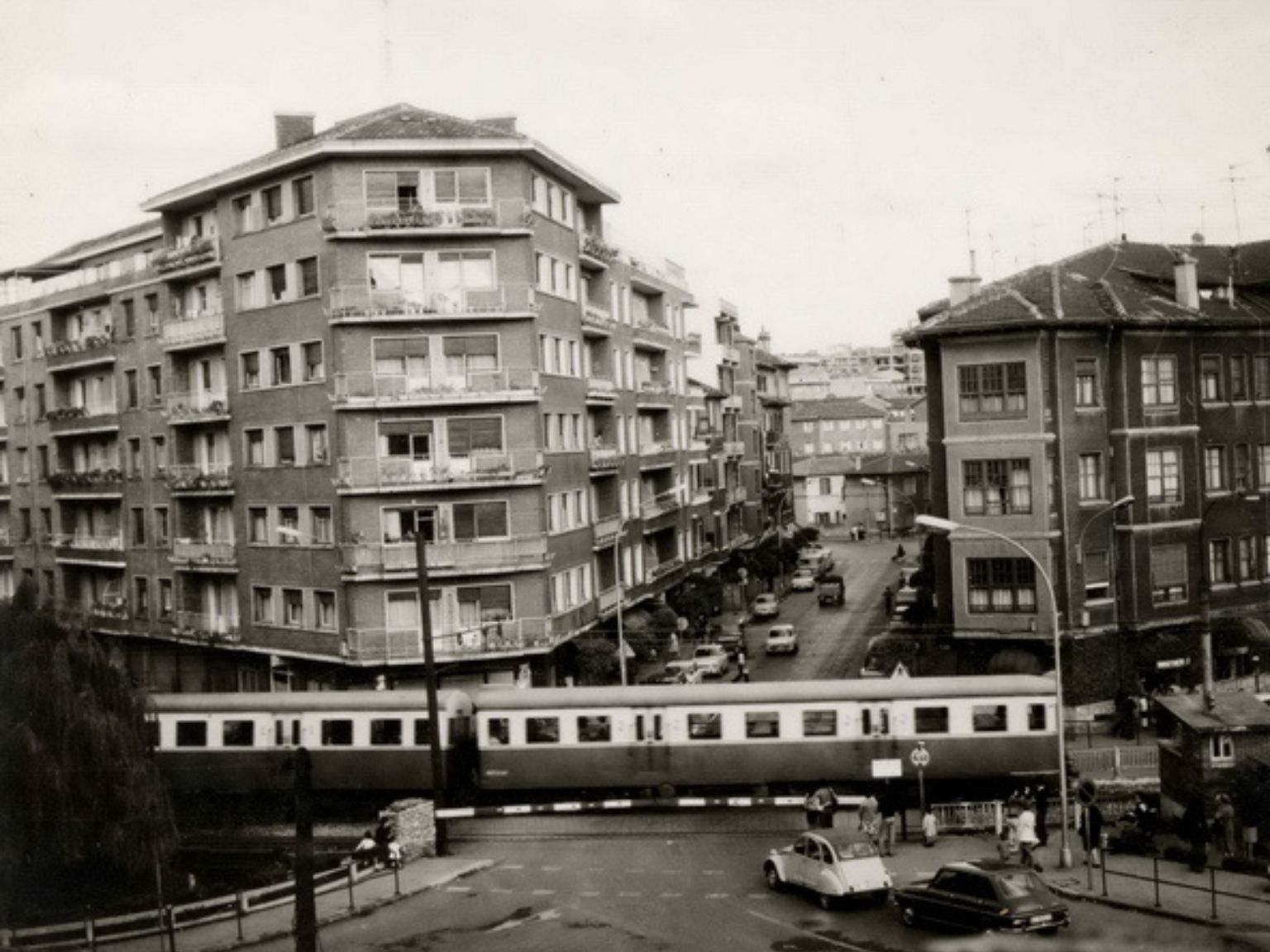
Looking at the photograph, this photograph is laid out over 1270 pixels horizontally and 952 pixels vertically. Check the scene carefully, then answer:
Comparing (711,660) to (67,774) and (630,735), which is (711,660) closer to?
(630,735)

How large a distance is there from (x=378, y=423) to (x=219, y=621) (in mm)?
12841

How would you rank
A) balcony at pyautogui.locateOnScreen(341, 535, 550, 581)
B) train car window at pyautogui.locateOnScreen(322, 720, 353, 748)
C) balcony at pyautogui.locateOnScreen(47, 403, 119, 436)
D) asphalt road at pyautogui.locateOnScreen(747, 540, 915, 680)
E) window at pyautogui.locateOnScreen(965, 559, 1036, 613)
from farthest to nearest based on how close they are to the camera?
1. balcony at pyautogui.locateOnScreen(47, 403, 119, 436)
2. asphalt road at pyautogui.locateOnScreen(747, 540, 915, 680)
3. window at pyautogui.locateOnScreen(965, 559, 1036, 613)
4. balcony at pyautogui.locateOnScreen(341, 535, 550, 581)
5. train car window at pyautogui.locateOnScreen(322, 720, 353, 748)

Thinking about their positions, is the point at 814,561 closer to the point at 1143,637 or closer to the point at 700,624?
the point at 700,624

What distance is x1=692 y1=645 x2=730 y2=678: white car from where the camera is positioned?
2165 inches

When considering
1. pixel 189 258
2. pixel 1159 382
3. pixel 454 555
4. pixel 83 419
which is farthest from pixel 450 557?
pixel 83 419

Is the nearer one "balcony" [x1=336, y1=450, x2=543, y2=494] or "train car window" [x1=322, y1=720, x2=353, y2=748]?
"train car window" [x1=322, y1=720, x2=353, y2=748]

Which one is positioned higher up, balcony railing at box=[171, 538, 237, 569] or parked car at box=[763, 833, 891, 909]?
balcony railing at box=[171, 538, 237, 569]

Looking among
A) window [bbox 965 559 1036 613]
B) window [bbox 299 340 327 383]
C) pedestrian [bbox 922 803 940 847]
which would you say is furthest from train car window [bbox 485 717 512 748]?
window [bbox 965 559 1036 613]

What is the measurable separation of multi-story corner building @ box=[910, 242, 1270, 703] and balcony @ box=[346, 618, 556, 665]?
1457 cm

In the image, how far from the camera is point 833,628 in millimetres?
68938

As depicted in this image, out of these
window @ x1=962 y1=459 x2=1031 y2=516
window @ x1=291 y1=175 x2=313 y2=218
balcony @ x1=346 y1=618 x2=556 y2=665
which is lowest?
balcony @ x1=346 y1=618 x2=556 y2=665

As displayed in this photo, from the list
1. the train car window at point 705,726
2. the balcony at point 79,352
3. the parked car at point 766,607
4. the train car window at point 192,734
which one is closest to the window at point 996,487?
the train car window at point 705,726

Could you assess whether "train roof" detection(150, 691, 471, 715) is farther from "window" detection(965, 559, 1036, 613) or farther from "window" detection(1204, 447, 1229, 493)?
"window" detection(1204, 447, 1229, 493)

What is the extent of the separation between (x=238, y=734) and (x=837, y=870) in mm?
18979
